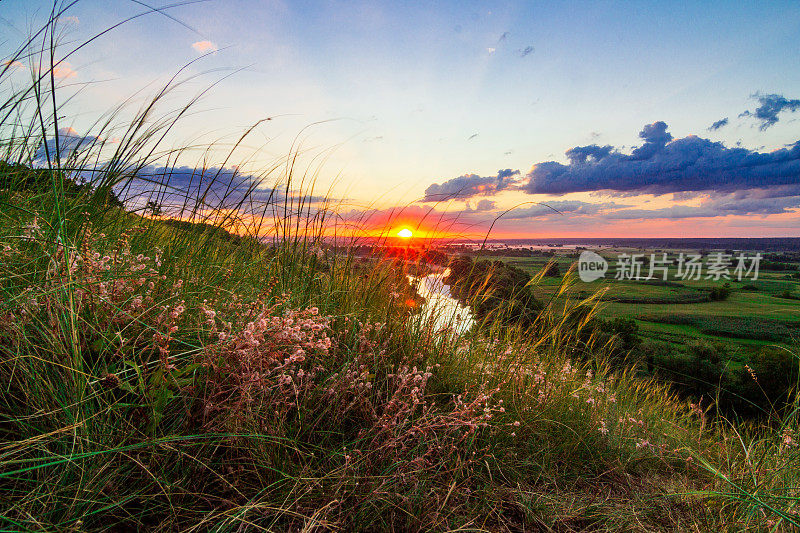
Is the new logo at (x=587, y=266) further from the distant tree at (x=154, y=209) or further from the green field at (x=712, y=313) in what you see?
the green field at (x=712, y=313)

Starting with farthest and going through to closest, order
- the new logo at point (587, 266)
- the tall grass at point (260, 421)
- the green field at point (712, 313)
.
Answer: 1. the green field at point (712, 313)
2. the new logo at point (587, 266)
3. the tall grass at point (260, 421)

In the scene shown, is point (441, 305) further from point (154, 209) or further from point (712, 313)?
point (712, 313)

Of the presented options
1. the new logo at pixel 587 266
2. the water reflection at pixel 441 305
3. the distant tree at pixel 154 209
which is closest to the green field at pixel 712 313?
the new logo at pixel 587 266

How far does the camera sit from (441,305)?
355 centimetres

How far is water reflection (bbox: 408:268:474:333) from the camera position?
11.0 ft

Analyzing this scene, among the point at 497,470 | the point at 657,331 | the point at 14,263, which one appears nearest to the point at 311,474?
the point at 497,470

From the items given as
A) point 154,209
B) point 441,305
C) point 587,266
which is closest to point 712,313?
point 587,266

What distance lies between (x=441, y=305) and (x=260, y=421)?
6.83ft

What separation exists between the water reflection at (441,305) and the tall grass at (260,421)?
15 centimetres

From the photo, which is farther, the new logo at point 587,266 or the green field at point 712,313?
the green field at point 712,313

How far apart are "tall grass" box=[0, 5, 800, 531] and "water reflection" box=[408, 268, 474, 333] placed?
15 centimetres

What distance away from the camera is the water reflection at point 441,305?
3354 mm

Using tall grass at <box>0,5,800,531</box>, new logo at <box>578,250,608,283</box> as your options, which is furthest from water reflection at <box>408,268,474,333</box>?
new logo at <box>578,250,608,283</box>

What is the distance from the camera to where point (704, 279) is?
6384cm
